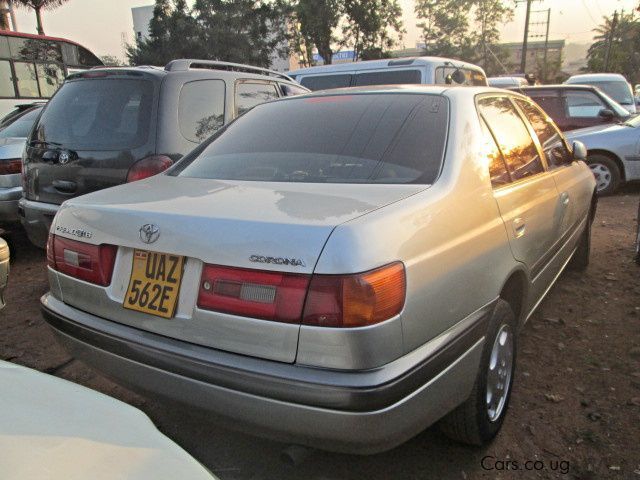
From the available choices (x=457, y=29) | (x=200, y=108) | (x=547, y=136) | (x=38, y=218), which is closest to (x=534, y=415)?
(x=547, y=136)

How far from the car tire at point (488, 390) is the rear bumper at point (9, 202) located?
198 inches

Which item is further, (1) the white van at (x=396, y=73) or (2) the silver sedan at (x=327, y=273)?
(1) the white van at (x=396, y=73)

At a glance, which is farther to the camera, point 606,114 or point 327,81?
point 327,81

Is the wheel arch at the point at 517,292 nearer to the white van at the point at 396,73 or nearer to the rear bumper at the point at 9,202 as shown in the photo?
the rear bumper at the point at 9,202

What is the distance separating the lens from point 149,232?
1.97m

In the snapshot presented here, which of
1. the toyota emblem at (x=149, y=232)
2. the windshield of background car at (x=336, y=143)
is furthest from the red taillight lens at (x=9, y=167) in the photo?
the toyota emblem at (x=149, y=232)

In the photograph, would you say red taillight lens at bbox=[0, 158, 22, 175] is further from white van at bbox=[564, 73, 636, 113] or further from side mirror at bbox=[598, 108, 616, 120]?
white van at bbox=[564, 73, 636, 113]

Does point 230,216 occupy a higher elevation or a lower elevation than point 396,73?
lower

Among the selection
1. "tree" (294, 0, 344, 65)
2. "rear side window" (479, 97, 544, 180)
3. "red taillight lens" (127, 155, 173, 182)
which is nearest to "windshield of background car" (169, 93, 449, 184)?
"rear side window" (479, 97, 544, 180)

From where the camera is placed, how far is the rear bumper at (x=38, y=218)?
4.24 meters

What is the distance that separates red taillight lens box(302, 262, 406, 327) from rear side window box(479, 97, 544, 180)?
1.42 m

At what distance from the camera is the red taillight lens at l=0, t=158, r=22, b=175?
5605mm

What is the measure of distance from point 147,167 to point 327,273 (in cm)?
260

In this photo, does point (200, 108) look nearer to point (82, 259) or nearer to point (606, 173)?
point (82, 259)
